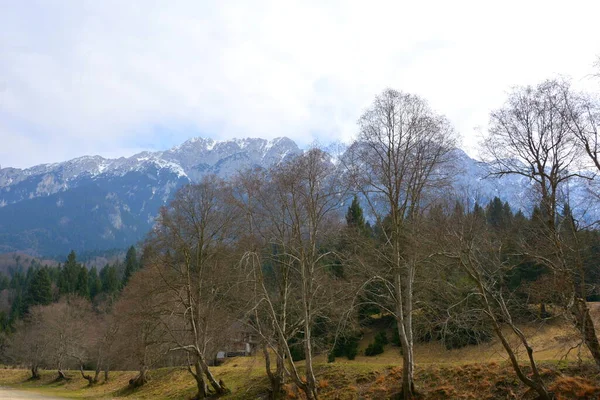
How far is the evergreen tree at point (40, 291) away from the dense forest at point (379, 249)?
51.9 m

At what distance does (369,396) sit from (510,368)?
211 inches

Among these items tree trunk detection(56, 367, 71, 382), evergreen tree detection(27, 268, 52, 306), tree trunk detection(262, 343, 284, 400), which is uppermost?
evergreen tree detection(27, 268, 52, 306)

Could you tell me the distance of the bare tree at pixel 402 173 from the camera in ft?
51.0

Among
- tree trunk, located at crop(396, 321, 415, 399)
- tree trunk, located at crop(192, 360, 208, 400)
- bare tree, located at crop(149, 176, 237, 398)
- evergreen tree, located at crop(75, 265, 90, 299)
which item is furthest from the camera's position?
evergreen tree, located at crop(75, 265, 90, 299)

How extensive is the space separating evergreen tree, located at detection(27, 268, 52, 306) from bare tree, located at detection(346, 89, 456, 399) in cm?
6956

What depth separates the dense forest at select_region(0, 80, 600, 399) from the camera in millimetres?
13789

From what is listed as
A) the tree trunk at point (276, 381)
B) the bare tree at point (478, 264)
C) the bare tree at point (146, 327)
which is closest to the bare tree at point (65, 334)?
the bare tree at point (146, 327)

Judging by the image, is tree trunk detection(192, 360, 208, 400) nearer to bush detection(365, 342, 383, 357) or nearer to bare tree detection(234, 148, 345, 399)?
bare tree detection(234, 148, 345, 399)

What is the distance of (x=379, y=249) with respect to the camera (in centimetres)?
1608

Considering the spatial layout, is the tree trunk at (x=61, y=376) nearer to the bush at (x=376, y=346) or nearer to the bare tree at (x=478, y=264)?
the bush at (x=376, y=346)

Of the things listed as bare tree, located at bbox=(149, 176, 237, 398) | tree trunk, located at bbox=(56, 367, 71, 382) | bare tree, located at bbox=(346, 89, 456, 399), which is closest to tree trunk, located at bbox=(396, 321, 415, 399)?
bare tree, located at bbox=(346, 89, 456, 399)

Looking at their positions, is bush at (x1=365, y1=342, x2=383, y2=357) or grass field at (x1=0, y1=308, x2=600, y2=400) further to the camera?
bush at (x1=365, y1=342, x2=383, y2=357)

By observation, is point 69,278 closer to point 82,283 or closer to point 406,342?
point 82,283

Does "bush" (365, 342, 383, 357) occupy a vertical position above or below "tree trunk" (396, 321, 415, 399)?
below
